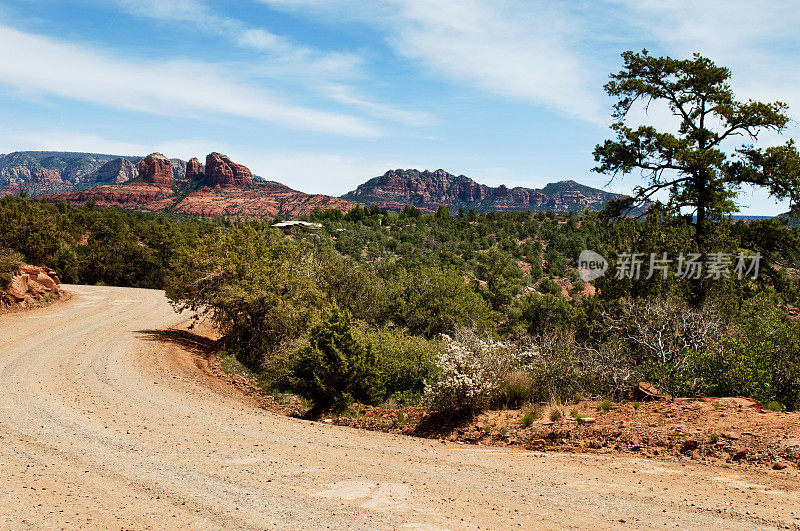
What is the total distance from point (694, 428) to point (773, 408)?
188 cm

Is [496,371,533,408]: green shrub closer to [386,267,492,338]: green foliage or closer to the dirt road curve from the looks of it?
the dirt road curve

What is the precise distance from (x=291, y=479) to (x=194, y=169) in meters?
211

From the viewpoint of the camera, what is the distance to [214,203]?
14788cm

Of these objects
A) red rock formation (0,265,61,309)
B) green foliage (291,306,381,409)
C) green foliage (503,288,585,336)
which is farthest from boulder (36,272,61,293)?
green foliage (503,288,585,336)

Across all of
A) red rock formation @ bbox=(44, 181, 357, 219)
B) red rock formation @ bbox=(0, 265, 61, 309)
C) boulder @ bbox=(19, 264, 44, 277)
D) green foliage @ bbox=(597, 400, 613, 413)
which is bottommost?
red rock formation @ bbox=(0, 265, 61, 309)

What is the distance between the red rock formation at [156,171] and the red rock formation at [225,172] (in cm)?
1692

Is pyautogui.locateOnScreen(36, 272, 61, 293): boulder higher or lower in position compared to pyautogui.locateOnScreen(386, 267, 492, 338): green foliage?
lower

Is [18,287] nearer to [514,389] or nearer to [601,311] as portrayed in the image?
[514,389]

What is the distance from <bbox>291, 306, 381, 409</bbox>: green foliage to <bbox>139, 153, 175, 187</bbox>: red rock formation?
190 metres

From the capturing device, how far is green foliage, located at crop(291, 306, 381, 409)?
41.4ft

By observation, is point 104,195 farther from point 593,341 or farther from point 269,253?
point 593,341

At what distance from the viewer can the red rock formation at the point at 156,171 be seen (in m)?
180

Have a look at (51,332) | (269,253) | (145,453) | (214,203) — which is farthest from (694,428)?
(214,203)

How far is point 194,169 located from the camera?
194500 millimetres
